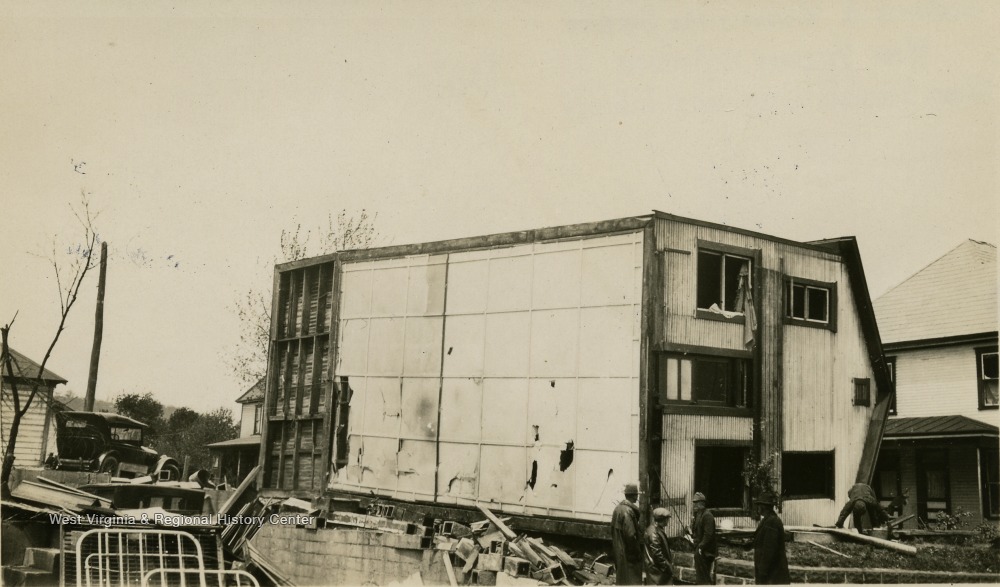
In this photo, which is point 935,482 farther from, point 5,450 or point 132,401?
point 132,401

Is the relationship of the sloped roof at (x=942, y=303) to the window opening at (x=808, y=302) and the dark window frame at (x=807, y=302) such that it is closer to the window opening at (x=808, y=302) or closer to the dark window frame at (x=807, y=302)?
the dark window frame at (x=807, y=302)

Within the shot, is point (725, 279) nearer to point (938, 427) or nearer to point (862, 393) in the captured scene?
point (862, 393)

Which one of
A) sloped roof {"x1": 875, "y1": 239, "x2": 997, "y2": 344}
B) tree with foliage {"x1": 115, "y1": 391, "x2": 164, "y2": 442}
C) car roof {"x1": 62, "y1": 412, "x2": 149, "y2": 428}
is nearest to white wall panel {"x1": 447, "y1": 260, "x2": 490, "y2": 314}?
sloped roof {"x1": 875, "y1": 239, "x2": 997, "y2": 344}

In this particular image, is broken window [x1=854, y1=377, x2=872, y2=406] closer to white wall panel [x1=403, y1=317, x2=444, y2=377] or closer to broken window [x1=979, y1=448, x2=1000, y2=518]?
broken window [x1=979, y1=448, x2=1000, y2=518]

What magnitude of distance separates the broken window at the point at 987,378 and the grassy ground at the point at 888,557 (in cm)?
761

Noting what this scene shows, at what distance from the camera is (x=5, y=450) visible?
1638 cm

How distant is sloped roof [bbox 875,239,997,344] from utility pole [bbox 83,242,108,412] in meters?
18.6

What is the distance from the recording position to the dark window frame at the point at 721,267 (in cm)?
1573

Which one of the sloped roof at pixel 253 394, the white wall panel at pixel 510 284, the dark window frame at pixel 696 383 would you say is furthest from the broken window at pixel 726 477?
the sloped roof at pixel 253 394

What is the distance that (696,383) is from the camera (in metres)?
15.5

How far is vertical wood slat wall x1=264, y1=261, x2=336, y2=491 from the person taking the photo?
1900 cm

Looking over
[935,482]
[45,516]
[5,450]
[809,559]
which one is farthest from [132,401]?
[935,482]

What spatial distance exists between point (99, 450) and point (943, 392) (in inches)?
937

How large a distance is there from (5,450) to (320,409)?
20.0ft
